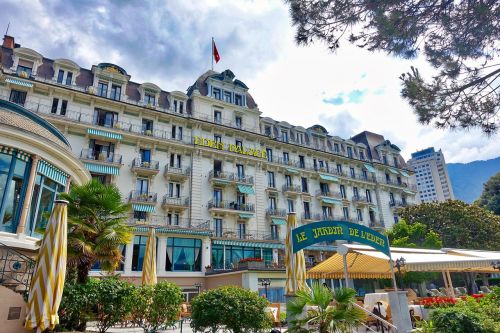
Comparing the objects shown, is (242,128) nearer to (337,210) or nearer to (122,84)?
(122,84)

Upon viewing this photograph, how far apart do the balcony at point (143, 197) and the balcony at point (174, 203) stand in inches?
32.6

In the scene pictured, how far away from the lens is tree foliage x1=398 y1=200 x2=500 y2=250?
101 feet

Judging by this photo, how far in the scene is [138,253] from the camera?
25.2m

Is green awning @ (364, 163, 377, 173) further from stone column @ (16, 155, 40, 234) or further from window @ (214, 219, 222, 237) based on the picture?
stone column @ (16, 155, 40, 234)

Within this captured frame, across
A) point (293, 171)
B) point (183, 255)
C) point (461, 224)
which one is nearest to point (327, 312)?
point (183, 255)

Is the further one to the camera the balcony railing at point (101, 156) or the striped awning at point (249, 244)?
the striped awning at point (249, 244)

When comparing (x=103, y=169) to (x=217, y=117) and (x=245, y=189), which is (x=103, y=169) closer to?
(x=217, y=117)

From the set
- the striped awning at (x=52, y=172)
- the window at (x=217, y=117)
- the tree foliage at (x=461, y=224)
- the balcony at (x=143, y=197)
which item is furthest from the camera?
the window at (x=217, y=117)

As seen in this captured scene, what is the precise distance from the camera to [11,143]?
10.6 metres

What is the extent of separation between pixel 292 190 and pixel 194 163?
11.4 meters

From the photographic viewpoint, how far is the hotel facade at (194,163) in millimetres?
25516

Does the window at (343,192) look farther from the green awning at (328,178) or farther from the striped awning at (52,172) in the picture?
the striped awning at (52,172)

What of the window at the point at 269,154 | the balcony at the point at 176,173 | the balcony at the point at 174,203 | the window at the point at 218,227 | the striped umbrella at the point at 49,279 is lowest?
the striped umbrella at the point at 49,279

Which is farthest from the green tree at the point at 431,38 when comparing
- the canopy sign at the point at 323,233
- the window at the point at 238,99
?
the window at the point at 238,99
